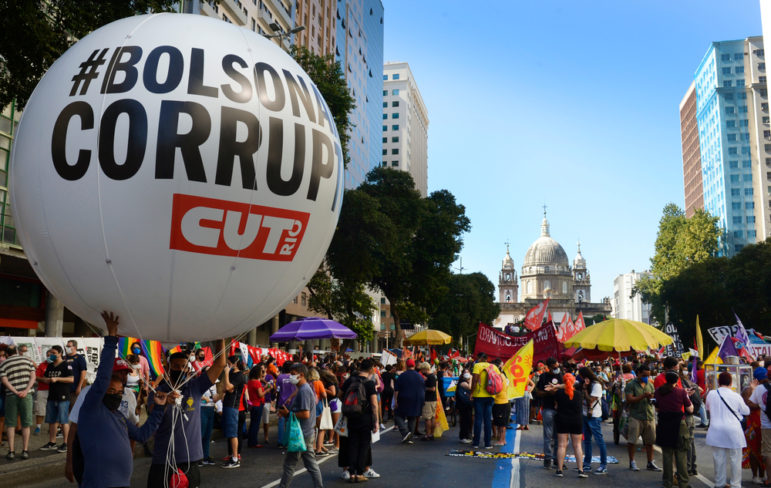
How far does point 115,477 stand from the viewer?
4.90m

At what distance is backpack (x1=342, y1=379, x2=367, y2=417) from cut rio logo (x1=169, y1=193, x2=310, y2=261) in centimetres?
517

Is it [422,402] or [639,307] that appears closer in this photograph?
[422,402]

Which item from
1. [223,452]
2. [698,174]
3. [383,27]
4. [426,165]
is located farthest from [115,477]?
[426,165]

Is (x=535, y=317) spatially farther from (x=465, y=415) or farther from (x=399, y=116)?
(x=399, y=116)

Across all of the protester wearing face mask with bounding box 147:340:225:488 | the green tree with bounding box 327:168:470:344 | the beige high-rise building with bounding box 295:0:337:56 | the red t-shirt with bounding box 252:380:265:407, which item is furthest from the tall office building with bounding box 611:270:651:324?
the protester wearing face mask with bounding box 147:340:225:488

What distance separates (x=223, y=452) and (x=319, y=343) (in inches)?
1929

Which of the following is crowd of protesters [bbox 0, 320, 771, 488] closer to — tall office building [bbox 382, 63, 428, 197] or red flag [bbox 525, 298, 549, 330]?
red flag [bbox 525, 298, 549, 330]

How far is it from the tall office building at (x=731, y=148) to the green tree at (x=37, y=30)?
103m

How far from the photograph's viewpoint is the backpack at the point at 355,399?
31.8 ft

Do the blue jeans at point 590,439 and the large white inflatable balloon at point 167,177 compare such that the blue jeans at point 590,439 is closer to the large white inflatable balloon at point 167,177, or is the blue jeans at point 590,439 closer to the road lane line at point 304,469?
the road lane line at point 304,469

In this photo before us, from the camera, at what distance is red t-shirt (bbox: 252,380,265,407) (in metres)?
13.0

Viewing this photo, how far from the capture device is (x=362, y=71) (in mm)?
82000

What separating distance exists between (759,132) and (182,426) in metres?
115

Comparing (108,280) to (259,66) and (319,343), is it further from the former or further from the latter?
(319,343)
